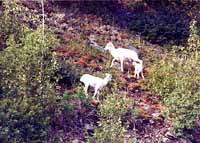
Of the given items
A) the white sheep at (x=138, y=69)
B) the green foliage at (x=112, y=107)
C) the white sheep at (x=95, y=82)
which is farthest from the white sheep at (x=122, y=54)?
the green foliage at (x=112, y=107)

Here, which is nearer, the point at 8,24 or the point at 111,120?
the point at 111,120

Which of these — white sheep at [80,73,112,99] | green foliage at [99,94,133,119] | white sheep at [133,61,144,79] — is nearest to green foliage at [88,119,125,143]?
green foliage at [99,94,133,119]

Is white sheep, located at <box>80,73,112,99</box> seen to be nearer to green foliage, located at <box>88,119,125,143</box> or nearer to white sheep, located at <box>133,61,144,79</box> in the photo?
white sheep, located at <box>133,61,144,79</box>

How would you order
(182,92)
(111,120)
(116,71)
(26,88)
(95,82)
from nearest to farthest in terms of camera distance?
1. (26,88)
2. (111,120)
3. (182,92)
4. (95,82)
5. (116,71)

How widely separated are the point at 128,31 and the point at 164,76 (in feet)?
10.5

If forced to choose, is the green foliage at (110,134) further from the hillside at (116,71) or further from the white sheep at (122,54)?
the white sheep at (122,54)

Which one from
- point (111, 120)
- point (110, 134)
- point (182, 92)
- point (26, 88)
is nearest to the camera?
point (110, 134)

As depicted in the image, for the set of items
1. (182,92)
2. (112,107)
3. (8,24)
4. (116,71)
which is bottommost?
(112,107)

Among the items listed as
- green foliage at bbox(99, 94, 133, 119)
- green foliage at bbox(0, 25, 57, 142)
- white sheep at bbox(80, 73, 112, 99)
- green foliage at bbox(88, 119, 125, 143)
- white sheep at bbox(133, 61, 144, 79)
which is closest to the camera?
green foliage at bbox(0, 25, 57, 142)

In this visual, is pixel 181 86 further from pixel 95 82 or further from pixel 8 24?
pixel 8 24

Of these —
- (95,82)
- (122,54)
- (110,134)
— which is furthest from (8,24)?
(110,134)

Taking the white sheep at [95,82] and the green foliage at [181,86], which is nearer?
the green foliage at [181,86]

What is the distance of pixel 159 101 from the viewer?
10.9 meters

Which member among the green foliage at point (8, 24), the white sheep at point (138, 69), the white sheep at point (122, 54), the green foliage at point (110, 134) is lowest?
the green foliage at point (110, 134)
